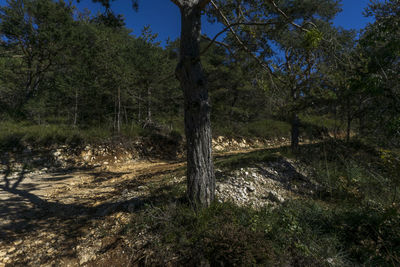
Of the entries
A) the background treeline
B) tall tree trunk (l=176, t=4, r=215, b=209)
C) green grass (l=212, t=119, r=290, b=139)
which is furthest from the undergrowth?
green grass (l=212, t=119, r=290, b=139)

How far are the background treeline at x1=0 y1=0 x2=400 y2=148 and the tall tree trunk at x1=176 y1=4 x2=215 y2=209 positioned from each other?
3.83 feet

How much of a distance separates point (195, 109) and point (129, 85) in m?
7.38

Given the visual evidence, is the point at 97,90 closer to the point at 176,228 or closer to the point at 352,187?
the point at 176,228

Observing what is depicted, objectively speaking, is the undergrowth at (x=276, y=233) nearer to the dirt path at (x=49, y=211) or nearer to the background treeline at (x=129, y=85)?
the dirt path at (x=49, y=211)

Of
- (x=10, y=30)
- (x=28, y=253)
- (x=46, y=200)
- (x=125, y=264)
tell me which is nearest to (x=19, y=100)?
(x=10, y=30)

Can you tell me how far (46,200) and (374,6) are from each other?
11.7 m

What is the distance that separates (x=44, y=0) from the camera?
40.1 feet

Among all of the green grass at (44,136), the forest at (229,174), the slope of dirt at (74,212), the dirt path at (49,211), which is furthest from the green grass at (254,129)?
the dirt path at (49,211)

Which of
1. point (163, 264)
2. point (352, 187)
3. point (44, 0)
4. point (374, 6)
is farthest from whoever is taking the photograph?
point (44, 0)

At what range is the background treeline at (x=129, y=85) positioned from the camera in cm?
509

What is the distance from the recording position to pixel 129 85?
9.27 metres

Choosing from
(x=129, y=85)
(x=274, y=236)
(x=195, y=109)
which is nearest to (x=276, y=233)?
(x=274, y=236)

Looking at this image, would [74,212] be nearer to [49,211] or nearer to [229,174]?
[49,211]

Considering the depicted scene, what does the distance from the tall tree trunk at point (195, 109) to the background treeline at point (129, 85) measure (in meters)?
1.17
